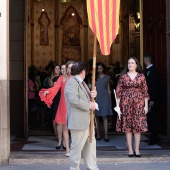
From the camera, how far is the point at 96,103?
8.36m

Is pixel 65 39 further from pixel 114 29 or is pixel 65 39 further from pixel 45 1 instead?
pixel 114 29

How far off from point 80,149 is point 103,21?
79.7 inches

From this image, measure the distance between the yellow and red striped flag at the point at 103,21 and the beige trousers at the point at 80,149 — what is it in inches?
54.5

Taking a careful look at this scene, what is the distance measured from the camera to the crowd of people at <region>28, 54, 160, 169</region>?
760 cm

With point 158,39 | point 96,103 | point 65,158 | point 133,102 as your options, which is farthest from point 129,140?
point 158,39

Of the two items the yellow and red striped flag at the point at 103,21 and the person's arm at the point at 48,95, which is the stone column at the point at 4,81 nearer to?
the person's arm at the point at 48,95

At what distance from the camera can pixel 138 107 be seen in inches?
373

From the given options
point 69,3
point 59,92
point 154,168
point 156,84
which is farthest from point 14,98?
point 69,3

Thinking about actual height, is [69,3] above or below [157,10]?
above

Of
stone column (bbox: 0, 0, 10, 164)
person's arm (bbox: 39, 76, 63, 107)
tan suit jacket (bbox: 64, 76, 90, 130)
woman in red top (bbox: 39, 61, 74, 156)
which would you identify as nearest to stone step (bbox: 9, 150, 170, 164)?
woman in red top (bbox: 39, 61, 74, 156)

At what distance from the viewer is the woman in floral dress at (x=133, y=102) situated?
31.0ft

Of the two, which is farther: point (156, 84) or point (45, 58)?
point (45, 58)

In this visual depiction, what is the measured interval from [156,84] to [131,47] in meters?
8.61

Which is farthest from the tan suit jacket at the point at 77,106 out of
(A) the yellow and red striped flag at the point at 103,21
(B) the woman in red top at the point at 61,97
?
(B) the woman in red top at the point at 61,97
